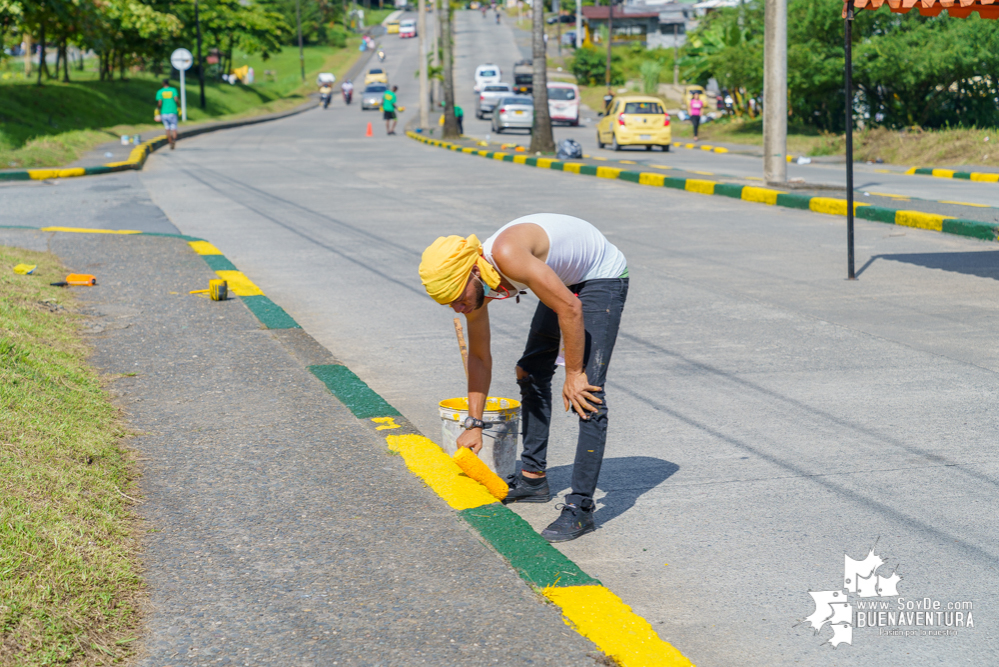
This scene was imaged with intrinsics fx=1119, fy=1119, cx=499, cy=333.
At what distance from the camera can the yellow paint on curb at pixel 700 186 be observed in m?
17.7

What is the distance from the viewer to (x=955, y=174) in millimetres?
21812

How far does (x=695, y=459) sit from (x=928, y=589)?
152 centimetres

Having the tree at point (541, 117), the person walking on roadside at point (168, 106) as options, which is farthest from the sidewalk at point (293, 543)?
the person walking on roadside at point (168, 106)

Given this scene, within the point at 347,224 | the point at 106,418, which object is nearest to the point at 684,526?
the point at 106,418

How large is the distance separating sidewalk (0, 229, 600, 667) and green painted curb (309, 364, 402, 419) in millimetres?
81

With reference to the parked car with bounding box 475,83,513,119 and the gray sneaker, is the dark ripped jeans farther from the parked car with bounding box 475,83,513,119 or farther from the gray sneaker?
the parked car with bounding box 475,83,513,119

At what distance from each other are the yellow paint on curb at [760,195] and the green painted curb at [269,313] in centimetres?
950

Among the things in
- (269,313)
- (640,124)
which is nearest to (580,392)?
(269,313)

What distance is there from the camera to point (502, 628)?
3193mm

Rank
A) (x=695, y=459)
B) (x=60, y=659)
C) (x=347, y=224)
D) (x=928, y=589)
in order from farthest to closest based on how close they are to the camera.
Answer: (x=347, y=224) → (x=695, y=459) → (x=928, y=589) → (x=60, y=659)

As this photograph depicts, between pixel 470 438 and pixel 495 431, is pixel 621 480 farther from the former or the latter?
pixel 470 438

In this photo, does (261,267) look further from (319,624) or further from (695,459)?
(319,624)

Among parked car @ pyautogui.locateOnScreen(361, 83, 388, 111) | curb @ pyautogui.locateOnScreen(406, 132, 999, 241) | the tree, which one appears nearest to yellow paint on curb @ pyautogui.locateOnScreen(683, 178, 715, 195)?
curb @ pyautogui.locateOnScreen(406, 132, 999, 241)

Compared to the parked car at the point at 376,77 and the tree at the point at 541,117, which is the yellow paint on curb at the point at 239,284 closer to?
the tree at the point at 541,117
